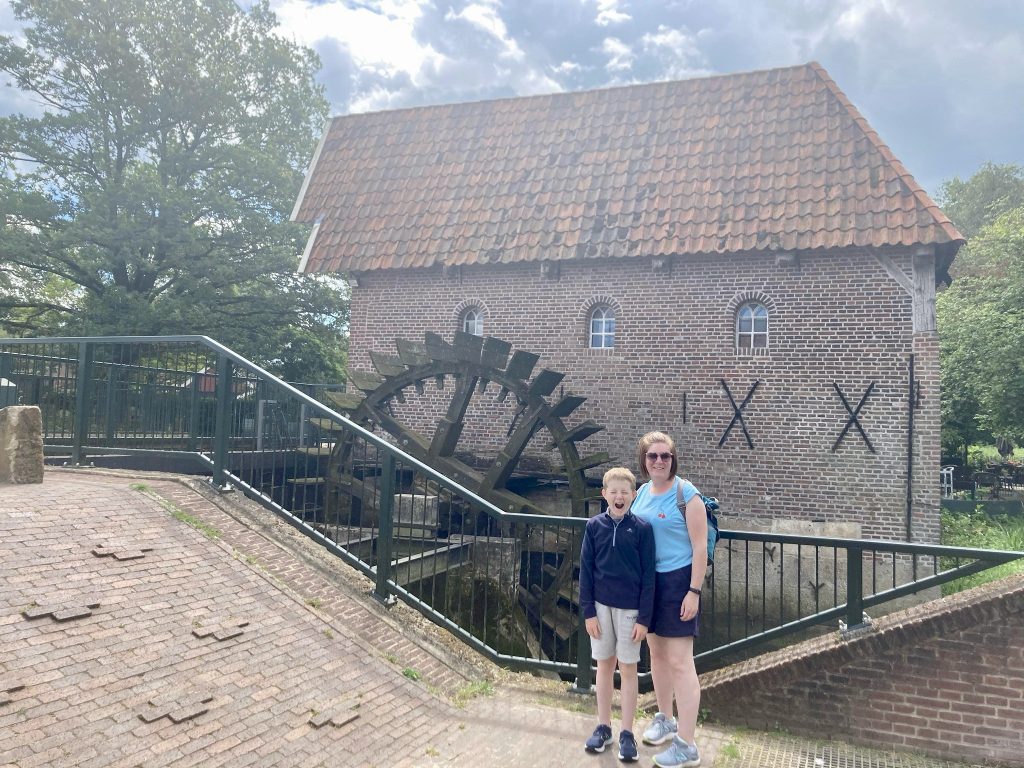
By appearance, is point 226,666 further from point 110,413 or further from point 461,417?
point 461,417

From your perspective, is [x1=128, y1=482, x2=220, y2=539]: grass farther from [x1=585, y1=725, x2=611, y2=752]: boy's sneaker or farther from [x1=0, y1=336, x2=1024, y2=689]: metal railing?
[x1=585, y1=725, x2=611, y2=752]: boy's sneaker

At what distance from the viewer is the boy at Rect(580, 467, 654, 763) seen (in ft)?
10.3

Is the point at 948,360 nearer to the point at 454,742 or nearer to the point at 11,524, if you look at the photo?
the point at 454,742

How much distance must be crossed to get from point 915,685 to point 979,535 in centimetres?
1027

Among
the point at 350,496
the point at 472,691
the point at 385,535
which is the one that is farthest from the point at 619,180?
the point at 472,691

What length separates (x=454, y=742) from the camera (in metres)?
3.29

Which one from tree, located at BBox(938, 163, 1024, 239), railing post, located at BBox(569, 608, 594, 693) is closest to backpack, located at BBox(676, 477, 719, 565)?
railing post, located at BBox(569, 608, 594, 693)

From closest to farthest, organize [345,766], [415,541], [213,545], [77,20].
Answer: [345,766] → [213,545] → [415,541] → [77,20]

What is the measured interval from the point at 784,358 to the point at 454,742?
8.15 metres

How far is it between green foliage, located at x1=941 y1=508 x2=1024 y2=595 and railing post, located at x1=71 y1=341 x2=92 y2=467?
959cm

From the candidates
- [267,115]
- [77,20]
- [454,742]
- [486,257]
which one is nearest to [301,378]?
[267,115]

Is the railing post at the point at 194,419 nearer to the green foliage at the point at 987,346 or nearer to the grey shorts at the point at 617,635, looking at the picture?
the grey shorts at the point at 617,635

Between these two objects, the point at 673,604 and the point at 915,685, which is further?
the point at 915,685

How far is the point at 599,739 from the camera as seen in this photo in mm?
3270
